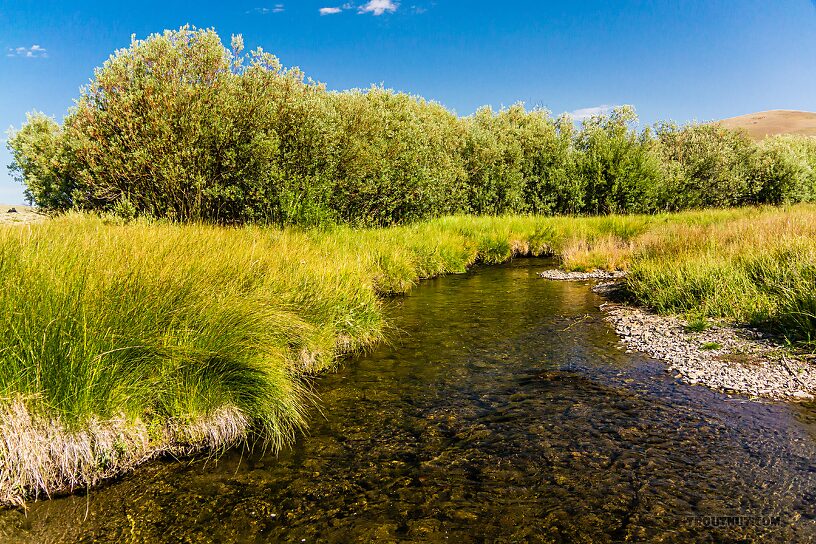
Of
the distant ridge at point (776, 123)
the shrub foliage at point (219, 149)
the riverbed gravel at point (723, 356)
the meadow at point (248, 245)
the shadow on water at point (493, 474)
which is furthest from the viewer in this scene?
the distant ridge at point (776, 123)

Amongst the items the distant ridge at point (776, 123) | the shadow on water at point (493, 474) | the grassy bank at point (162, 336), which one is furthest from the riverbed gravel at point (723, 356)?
the distant ridge at point (776, 123)

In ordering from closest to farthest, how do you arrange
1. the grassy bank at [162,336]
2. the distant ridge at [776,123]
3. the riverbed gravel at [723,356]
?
the grassy bank at [162,336], the riverbed gravel at [723,356], the distant ridge at [776,123]

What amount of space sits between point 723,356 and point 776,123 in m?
200

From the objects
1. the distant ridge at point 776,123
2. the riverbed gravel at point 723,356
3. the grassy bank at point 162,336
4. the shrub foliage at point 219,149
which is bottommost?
the riverbed gravel at point 723,356

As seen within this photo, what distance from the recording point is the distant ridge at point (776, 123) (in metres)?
141

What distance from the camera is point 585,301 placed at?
16016mm

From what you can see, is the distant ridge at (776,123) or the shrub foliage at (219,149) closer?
the shrub foliage at (219,149)

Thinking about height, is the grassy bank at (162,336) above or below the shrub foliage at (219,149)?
below

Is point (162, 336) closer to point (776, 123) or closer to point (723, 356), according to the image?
point (723, 356)

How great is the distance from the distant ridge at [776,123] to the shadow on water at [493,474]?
15809cm

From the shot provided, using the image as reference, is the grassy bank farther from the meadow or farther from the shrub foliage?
the shrub foliage

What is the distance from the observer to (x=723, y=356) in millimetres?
9453

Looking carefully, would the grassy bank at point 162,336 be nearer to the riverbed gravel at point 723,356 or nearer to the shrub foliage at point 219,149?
the riverbed gravel at point 723,356

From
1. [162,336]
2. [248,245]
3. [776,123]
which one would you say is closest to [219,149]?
[248,245]
